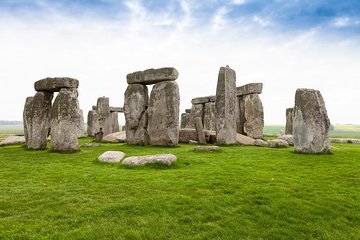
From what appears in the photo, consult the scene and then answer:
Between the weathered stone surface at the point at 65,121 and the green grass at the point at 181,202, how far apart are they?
11.3ft

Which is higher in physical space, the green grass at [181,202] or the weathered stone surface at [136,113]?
the weathered stone surface at [136,113]

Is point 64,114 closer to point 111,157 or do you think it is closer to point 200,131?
point 111,157

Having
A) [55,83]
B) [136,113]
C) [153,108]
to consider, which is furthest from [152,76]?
[55,83]

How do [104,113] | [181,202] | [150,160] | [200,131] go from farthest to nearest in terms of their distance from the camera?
[104,113] → [200,131] → [150,160] → [181,202]

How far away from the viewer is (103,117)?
2761 centimetres

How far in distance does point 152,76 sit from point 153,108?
176 cm

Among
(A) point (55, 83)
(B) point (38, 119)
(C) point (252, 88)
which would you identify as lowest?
(B) point (38, 119)

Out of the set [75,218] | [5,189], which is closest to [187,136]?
[5,189]

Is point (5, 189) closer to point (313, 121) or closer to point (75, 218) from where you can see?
point (75, 218)

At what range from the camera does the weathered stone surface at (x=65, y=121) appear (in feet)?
44.7

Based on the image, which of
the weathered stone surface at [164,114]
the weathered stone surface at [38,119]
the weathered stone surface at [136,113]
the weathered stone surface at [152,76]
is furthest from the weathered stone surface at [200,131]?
the weathered stone surface at [38,119]

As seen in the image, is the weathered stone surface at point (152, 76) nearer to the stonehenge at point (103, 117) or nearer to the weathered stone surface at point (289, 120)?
the stonehenge at point (103, 117)

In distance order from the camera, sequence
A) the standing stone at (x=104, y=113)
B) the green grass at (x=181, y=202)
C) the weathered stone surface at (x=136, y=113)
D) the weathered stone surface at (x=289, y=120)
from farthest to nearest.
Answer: the weathered stone surface at (x=289, y=120) → the standing stone at (x=104, y=113) → the weathered stone surface at (x=136, y=113) → the green grass at (x=181, y=202)

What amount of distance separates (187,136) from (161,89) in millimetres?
4418
